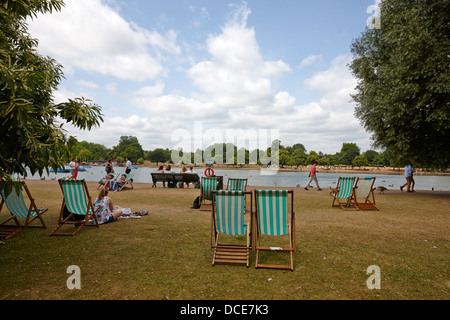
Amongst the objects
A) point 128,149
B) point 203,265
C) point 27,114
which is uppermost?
point 128,149

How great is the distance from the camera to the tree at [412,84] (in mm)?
11953

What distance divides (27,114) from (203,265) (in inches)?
127

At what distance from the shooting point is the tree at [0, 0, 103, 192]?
2.79 metres

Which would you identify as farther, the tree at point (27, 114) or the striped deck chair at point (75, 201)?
the striped deck chair at point (75, 201)

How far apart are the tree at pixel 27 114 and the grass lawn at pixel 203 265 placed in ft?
4.97

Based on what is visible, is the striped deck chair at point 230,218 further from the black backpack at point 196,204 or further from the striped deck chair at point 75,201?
the black backpack at point 196,204

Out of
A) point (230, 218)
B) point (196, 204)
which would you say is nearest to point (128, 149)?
point (196, 204)

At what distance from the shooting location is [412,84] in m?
12.3

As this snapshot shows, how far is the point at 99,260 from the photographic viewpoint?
4.52 m

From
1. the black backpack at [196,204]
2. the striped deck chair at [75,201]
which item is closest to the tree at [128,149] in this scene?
the black backpack at [196,204]

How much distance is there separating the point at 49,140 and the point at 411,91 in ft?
47.0

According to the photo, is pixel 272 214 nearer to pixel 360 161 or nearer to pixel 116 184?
pixel 116 184

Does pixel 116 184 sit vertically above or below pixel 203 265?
above
